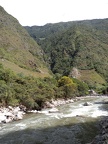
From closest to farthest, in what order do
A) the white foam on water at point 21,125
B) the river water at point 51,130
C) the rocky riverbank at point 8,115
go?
the river water at point 51,130
the white foam on water at point 21,125
the rocky riverbank at point 8,115

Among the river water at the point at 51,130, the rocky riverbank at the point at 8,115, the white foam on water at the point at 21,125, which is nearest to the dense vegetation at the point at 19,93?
the rocky riverbank at the point at 8,115

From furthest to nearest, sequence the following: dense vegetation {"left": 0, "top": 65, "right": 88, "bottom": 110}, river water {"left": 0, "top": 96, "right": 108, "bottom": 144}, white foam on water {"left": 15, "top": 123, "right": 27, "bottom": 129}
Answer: dense vegetation {"left": 0, "top": 65, "right": 88, "bottom": 110} < white foam on water {"left": 15, "top": 123, "right": 27, "bottom": 129} < river water {"left": 0, "top": 96, "right": 108, "bottom": 144}

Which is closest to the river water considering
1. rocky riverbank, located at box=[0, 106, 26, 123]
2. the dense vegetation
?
rocky riverbank, located at box=[0, 106, 26, 123]

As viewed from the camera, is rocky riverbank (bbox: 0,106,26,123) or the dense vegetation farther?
the dense vegetation

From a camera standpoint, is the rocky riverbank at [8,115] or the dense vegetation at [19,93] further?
the dense vegetation at [19,93]

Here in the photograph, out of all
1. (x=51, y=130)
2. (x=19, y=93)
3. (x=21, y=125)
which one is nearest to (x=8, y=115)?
(x=21, y=125)

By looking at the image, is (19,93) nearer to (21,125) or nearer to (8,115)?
(8,115)

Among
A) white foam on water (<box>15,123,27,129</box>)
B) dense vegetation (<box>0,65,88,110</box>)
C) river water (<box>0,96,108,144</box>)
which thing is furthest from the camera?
dense vegetation (<box>0,65,88,110</box>)

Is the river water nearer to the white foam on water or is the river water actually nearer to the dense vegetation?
the white foam on water

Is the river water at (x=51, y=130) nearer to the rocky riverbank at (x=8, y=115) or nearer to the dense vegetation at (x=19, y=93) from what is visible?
the rocky riverbank at (x=8, y=115)

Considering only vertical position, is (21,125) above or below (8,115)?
below

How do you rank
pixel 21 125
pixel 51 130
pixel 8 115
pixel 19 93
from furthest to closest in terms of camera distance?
1. pixel 19 93
2. pixel 8 115
3. pixel 21 125
4. pixel 51 130

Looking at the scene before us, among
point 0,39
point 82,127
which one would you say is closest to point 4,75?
point 82,127

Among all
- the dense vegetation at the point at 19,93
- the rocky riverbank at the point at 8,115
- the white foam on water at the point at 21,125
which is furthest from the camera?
the dense vegetation at the point at 19,93
